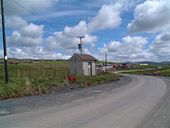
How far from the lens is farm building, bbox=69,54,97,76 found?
49406 mm

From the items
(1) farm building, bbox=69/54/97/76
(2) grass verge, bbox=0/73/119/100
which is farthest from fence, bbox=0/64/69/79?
(2) grass verge, bbox=0/73/119/100

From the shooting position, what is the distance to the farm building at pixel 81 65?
4941 centimetres

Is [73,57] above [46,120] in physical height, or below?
above

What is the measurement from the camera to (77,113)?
13688mm

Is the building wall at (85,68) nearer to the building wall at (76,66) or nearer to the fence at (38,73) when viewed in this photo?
the building wall at (76,66)

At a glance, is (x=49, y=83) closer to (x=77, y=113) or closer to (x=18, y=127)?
(x=77, y=113)

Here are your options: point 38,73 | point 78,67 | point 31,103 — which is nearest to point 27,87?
point 31,103

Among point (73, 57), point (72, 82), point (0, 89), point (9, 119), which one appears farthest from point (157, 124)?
point (73, 57)

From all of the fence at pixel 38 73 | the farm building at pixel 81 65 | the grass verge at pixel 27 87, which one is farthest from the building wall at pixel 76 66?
the grass verge at pixel 27 87

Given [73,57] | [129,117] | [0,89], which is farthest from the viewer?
[73,57]

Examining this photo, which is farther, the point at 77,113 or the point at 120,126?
the point at 77,113

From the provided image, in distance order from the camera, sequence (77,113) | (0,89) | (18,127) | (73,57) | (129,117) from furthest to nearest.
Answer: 1. (73,57)
2. (0,89)
3. (77,113)
4. (129,117)
5. (18,127)

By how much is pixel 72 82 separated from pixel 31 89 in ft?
34.8

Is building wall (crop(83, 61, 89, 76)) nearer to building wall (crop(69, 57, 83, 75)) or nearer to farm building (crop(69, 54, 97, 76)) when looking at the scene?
farm building (crop(69, 54, 97, 76))
